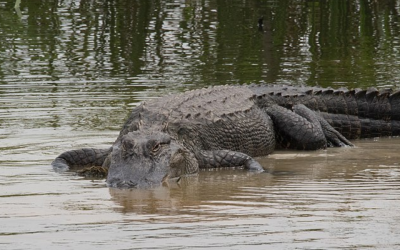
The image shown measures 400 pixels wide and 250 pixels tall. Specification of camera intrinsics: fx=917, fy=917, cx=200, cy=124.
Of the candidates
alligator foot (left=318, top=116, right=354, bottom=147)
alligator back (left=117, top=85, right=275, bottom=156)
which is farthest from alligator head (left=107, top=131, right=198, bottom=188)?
alligator foot (left=318, top=116, right=354, bottom=147)

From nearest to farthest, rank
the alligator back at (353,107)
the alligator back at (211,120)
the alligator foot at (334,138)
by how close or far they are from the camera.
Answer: the alligator back at (211,120)
the alligator foot at (334,138)
the alligator back at (353,107)

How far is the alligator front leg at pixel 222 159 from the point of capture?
26.5ft

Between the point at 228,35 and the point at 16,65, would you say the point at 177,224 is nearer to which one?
the point at 16,65

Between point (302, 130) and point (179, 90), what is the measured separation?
371 centimetres

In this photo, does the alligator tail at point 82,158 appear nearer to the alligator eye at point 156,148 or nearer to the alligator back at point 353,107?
the alligator eye at point 156,148

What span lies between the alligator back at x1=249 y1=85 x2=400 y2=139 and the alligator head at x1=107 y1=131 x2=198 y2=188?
2222mm

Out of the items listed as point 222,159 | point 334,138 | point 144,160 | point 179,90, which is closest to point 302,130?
point 334,138

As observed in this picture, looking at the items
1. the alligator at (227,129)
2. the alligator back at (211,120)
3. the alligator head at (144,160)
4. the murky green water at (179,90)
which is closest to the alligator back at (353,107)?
the alligator at (227,129)

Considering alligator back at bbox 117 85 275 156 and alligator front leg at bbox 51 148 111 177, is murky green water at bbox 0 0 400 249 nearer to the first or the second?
alligator front leg at bbox 51 148 111 177

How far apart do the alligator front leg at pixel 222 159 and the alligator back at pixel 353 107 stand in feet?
5.09

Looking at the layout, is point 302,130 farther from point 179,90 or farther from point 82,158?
point 179,90

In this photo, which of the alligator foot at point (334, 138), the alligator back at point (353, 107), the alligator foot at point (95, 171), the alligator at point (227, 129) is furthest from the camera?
the alligator back at point (353, 107)

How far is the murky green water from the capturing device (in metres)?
5.50

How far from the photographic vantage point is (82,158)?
8195 mm
